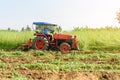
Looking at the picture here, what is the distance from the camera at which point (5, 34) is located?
21.3 meters

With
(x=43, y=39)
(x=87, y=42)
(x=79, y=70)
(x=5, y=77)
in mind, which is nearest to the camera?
(x=5, y=77)

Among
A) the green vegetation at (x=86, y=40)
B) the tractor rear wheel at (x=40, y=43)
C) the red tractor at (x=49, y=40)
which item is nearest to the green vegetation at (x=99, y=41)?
the green vegetation at (x=86, y=40)

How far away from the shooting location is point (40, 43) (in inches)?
717

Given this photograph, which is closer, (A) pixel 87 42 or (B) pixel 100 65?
(B) pixel 100 65

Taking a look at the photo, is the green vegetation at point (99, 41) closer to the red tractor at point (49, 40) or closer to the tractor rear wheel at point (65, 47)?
the red tractor at point (49, 40)

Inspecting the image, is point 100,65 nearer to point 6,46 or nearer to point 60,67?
point 60,67

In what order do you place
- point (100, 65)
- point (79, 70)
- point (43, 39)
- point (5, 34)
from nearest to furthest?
point (79, 70), point (100, 65), point (43, 39), point (5, 34)

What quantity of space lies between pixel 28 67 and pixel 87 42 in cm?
864

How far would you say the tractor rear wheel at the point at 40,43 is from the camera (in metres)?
17.9

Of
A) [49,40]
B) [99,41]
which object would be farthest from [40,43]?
[99,41]

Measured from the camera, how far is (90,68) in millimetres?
11914

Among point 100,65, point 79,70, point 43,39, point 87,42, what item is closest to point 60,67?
point 79,70

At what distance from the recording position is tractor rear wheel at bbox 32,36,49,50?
17938 millimetres

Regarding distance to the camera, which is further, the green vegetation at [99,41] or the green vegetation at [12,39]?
the green vegetation at [12,39]
